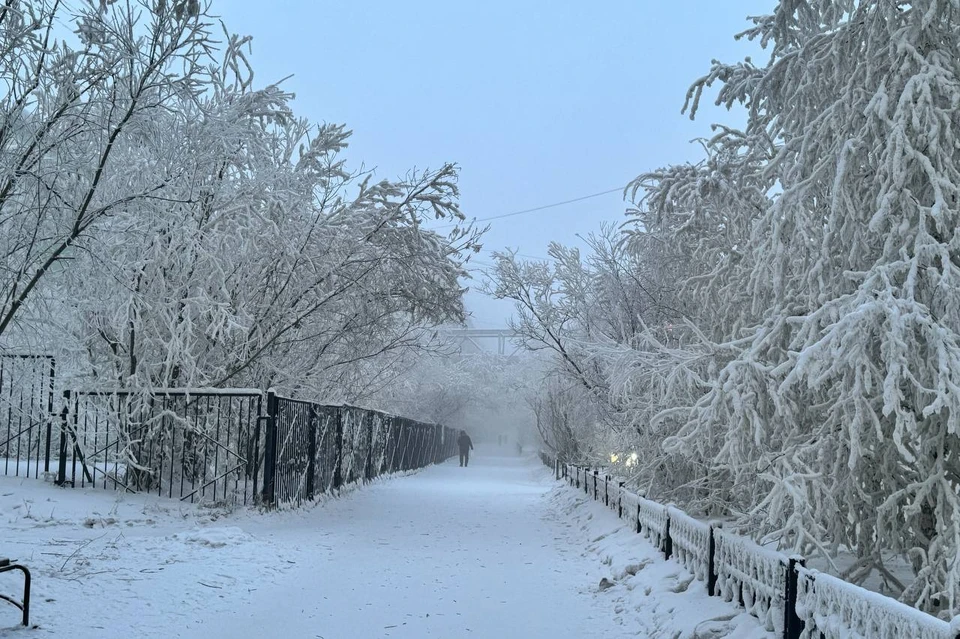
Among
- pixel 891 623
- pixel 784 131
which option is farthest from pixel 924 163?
pixel 891 623

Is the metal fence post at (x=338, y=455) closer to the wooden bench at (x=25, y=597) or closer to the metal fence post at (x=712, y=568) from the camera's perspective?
the metal fence post at (x=712, y=568)

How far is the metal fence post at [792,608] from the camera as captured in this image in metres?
4.87

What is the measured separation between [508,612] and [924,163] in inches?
183

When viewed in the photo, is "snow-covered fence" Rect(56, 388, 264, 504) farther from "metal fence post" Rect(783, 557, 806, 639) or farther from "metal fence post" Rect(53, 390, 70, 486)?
"metal fence post" Rect(783, 557, 806, 639)

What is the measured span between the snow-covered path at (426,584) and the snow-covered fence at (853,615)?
1.80 meters

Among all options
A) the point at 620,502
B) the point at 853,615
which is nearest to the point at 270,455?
the point at 620,502

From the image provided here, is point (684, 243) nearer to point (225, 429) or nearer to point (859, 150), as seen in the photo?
point (859, 150)

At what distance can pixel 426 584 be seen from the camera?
26.2ft

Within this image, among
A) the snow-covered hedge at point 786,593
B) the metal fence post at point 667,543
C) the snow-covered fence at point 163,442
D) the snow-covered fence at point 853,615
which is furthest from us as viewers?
the snow-covered fence at point 163,442

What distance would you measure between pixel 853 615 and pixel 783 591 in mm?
980

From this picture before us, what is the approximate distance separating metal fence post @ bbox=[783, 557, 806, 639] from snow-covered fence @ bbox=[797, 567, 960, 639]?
3cm

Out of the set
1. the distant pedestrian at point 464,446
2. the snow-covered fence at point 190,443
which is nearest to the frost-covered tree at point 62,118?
the snow-covered fence at point 190,443

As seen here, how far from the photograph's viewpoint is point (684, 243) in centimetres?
1170

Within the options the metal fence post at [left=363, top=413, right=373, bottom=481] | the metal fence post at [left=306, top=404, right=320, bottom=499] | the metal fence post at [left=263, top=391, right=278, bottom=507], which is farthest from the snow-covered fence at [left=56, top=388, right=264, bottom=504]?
the metal fence post at [left=363, top=413, right=373, bottom=481]
